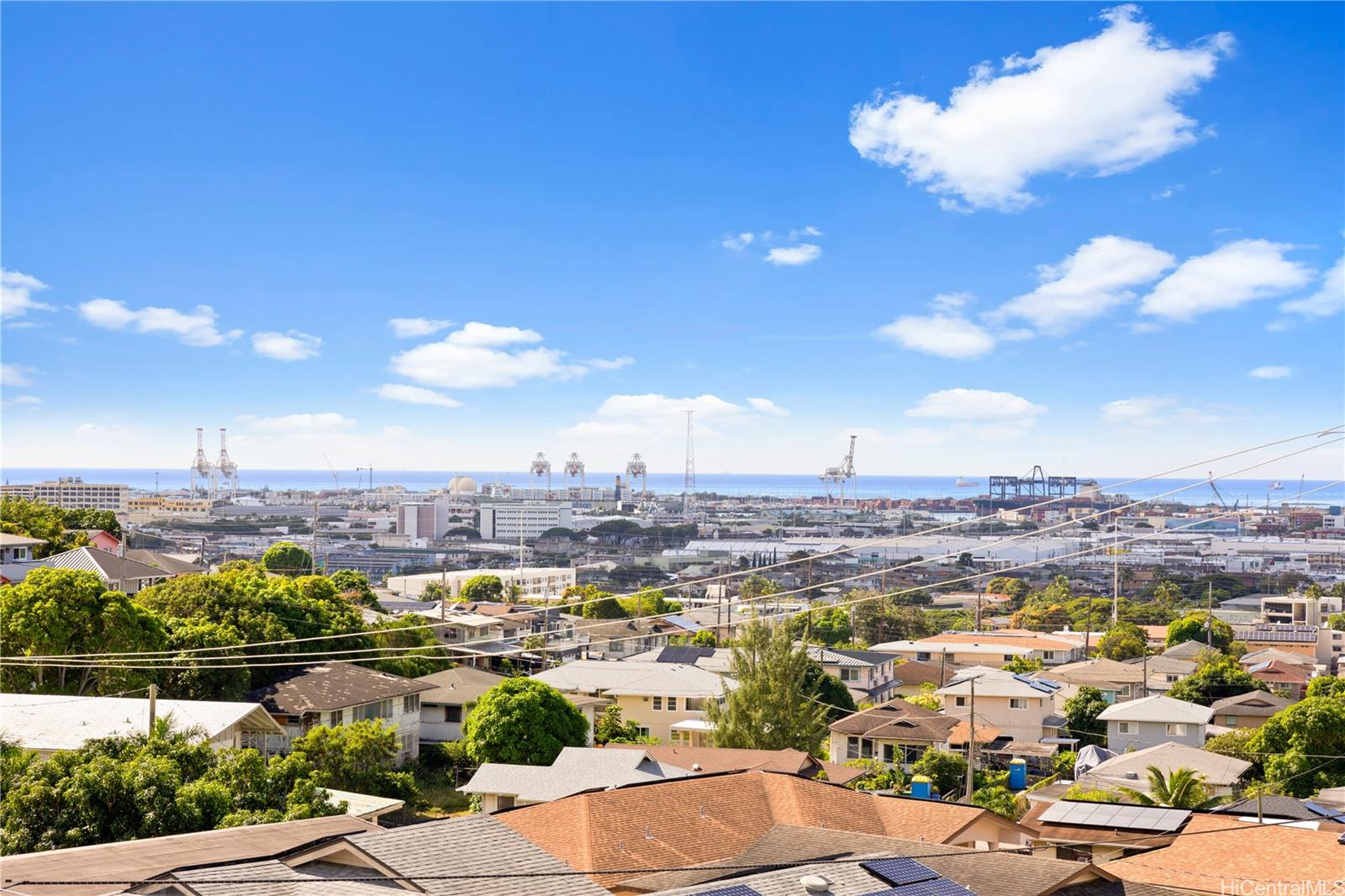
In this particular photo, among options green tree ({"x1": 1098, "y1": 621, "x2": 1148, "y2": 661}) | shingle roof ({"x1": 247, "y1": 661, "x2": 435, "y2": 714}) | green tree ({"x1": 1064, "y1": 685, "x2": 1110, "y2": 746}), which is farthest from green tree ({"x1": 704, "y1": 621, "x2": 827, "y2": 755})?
green tree ({"x1": 1098, "y1": 621, "x2": 1148, "y2": 661})

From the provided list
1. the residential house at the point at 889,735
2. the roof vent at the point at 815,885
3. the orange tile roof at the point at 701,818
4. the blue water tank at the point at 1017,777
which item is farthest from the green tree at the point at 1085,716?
the roof vent at the point at 815,885

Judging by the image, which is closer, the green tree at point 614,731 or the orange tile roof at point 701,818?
the orange tile roof at point 701,818

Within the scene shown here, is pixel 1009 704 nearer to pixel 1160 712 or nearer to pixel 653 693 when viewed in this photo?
pixel 1160 712

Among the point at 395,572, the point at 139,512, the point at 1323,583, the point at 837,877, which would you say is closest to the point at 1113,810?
the point at 837,877

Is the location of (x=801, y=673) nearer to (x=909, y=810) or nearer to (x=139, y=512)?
(x=909, y=810)

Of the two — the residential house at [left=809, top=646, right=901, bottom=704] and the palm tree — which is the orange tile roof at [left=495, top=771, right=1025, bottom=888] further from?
the residential house at [left=809, top=646, right=901, bottom=704]

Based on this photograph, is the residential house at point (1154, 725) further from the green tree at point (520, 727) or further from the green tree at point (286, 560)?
the green tree at point (286, 560)
